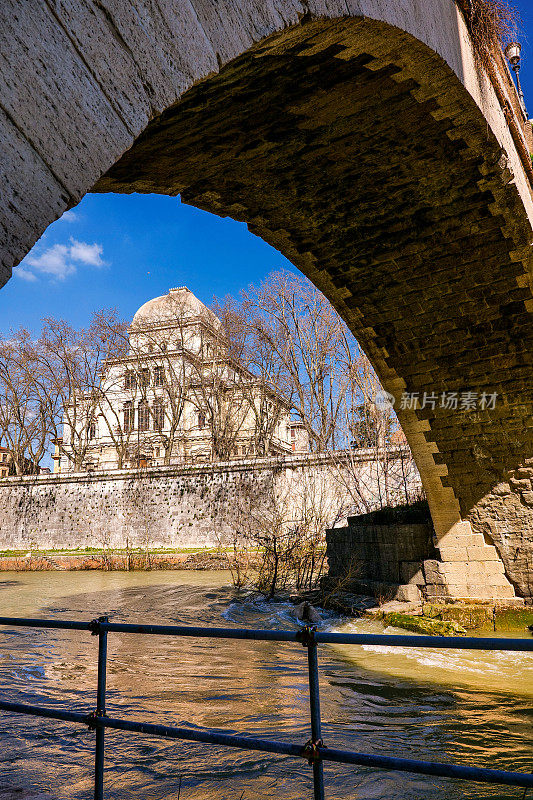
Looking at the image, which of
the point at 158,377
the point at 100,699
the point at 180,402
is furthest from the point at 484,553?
the point at 158,377

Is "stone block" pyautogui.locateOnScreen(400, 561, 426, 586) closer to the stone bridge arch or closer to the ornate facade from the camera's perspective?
the stone bridge arch

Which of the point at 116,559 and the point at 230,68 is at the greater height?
the point at 230,68

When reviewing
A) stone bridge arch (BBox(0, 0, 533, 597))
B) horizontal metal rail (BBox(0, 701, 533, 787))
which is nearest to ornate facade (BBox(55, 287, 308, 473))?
stone bridge arch (BBox(0, 0, 533, 597))

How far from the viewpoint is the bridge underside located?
4051 millimetres

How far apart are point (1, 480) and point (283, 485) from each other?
12198mm

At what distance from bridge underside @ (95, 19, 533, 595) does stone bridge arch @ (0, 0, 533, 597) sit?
0.06 ft

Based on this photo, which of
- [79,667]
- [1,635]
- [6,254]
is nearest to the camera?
[6,254]

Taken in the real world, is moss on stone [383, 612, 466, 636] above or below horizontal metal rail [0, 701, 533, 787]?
below

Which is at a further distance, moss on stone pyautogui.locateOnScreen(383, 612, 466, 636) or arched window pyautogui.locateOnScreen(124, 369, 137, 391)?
arched window pyautogui.locateOnScreen(124, 369, 137, 391)

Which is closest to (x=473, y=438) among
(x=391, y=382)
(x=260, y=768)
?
(x=391, y=382)

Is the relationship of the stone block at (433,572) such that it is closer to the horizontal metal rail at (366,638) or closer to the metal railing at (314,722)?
the metal railing at (314,722)

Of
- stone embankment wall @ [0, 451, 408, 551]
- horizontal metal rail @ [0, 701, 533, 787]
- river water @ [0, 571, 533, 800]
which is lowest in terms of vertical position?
river water @ [0, 571, 533, 800]

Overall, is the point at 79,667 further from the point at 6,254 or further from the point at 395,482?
the point at 395,482

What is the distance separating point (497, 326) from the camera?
6898 millimetres
